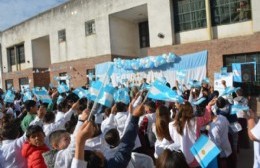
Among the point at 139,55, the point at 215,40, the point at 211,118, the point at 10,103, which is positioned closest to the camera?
the point at 211,118

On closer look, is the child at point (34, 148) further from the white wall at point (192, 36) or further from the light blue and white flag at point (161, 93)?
the white wall at point (192, 36)

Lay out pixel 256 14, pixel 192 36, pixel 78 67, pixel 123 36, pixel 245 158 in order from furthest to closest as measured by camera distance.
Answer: pixel 78 67
pixel 123 36
pixel 192 36
pixel 256 14
pixel 245 158

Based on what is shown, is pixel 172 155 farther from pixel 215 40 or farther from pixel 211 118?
pixel 215 40

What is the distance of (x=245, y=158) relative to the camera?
25.2 ft

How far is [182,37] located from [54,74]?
11.8 metres

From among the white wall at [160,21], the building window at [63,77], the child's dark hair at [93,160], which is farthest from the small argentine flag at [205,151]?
the building window at [63,77]

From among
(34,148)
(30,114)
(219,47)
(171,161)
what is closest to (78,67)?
(219,47)

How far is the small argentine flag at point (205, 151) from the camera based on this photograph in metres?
2.90

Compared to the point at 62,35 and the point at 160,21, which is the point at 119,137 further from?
the point at 62,35

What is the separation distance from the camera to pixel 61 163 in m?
3.28

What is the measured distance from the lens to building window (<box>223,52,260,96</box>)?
13750mm

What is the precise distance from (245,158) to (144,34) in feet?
49.6

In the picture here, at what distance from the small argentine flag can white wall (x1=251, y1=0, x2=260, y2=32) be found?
1272 centimetres

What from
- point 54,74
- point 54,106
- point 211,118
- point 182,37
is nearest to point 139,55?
point 182,37
